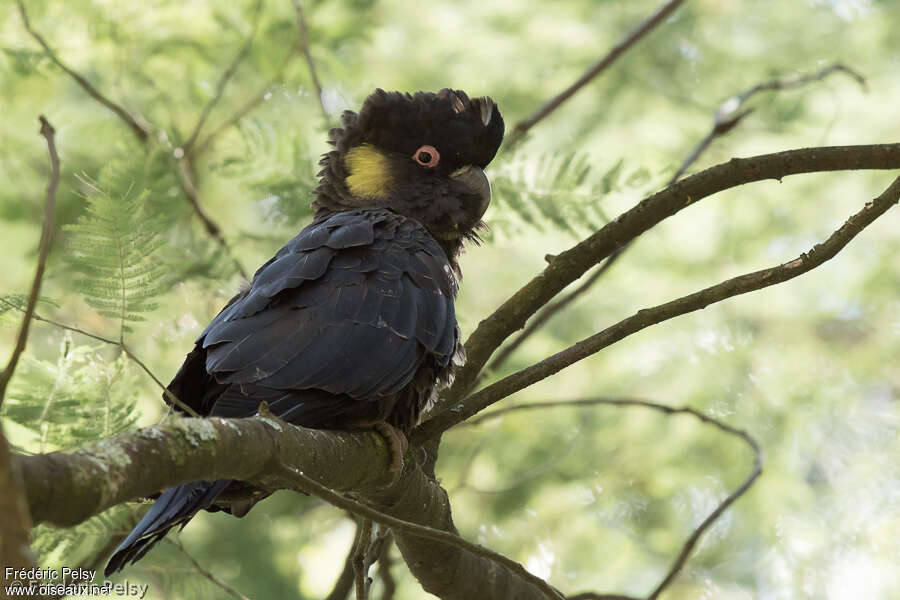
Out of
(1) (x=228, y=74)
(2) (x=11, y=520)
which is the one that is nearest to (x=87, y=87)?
(1) (x=228, y=74)

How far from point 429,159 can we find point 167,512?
225cm

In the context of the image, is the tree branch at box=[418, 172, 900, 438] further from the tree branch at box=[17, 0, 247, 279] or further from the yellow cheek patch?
the tree branch at box=[17, 0, 247, 279]

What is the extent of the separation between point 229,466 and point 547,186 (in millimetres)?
3024

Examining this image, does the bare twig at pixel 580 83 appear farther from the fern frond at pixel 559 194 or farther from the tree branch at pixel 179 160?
the tree branch at pixel 179 160

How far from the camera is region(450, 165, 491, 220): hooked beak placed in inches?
162

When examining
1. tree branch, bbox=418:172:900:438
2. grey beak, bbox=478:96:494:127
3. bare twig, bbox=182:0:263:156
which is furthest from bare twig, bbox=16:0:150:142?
tree branch, bbox=418:172:900:438

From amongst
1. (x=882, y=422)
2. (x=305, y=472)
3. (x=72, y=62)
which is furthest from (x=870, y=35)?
(x=305, y=472)

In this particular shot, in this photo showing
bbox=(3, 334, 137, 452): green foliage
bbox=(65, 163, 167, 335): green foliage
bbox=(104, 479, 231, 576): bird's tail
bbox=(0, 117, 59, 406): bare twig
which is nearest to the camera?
bbox=(0, 117, 59, 406): bare twig

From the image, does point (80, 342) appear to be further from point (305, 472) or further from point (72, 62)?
point (305, 472)

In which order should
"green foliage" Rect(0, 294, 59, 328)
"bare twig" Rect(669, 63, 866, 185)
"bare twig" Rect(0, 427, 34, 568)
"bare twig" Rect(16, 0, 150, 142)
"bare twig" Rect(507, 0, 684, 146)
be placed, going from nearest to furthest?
1. "bare twig" Rect(0, 427, 34, 568)
2. "green foliage" Rect(0, 294, 59, 328)
3. "bare twig" Rect(16, 0, 150, 142)
4. "bare twig" Rect(669, 63, 866, 185)
5. "bare twig" Rect(507, 0, 684, 146)

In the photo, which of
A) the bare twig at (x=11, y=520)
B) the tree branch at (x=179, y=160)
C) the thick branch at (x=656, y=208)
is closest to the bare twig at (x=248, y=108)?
the tree branch at (x=179, y=160)

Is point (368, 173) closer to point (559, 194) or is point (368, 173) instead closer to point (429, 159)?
point (429, 159)

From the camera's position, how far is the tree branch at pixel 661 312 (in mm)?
2746

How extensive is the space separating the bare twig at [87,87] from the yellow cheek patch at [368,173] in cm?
150
